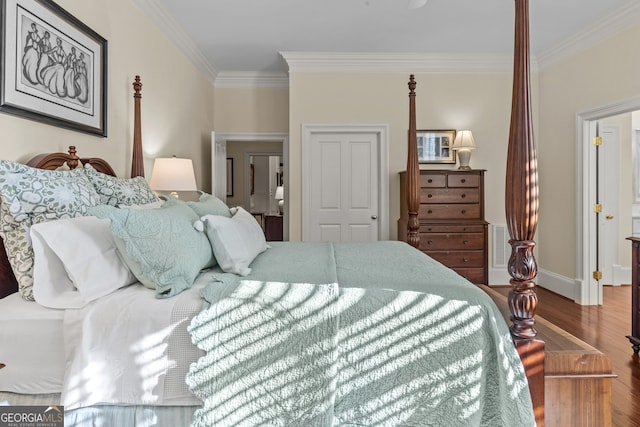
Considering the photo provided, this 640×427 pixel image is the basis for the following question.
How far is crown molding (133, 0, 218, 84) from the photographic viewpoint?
3021 mm

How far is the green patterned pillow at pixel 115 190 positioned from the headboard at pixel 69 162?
0.39ft

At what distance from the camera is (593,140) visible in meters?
3.75

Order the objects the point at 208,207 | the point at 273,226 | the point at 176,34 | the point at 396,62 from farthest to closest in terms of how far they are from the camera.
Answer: the point at 273,226, the point at 396,62, the point at 176,34, the point at 208,207

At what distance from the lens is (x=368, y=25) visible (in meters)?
3.57

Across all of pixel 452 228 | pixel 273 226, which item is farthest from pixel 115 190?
pixel 273 226

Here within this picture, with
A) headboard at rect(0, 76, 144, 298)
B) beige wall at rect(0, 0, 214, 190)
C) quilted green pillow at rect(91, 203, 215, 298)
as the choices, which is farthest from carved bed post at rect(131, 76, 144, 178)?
quilted green pillow at rect(91, 203, 215, 298)

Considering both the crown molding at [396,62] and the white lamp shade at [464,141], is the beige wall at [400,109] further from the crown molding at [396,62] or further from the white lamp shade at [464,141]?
the white lamp shade at [464,141]

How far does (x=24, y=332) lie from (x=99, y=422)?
15.9 inches

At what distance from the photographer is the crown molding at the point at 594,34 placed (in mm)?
3191

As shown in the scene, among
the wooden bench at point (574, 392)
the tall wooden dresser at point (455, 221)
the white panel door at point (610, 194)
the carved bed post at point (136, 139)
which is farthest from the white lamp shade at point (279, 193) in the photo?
the wooden bench at point (574, 392)

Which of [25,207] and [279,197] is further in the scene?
[279,197]

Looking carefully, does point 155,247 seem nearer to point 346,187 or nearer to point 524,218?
point 524,218

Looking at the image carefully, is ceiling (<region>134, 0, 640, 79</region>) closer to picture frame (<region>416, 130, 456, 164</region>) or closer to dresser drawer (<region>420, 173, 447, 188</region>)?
picture frame (<region>416, 130, 456, 164</region>)

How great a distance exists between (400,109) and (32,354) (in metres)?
4.09
